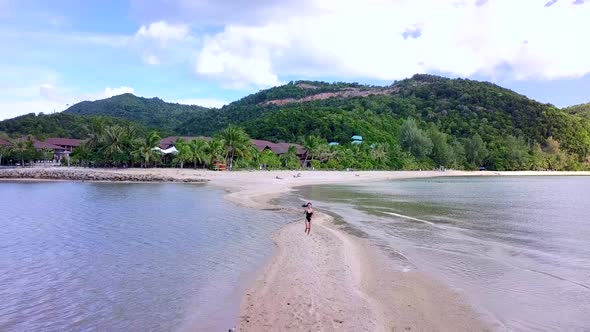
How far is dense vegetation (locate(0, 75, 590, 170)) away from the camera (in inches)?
3698

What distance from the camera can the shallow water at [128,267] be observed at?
27.2ft

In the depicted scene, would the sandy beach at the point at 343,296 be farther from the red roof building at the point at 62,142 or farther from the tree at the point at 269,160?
the red roof building at the point at 62,142

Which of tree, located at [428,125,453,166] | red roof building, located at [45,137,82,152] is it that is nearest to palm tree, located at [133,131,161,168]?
red roof building, located at [45,137,82,152]

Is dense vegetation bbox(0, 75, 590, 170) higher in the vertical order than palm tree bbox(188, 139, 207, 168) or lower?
higher

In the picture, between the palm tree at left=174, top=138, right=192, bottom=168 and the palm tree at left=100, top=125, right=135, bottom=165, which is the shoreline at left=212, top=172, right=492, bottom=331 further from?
the palm tree at left=100, top=125, right=135, bottom=165

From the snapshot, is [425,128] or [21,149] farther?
[425,128]

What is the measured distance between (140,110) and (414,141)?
4256 inches

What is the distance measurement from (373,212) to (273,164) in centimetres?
4542

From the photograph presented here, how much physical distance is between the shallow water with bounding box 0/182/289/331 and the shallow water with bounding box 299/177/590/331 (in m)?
5.18

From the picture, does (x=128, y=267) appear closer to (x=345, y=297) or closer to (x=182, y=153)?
(x=345, y=297)

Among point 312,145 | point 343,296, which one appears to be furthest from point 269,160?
point 343,296

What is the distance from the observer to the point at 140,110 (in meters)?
161

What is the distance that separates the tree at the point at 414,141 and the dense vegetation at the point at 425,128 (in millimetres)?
227

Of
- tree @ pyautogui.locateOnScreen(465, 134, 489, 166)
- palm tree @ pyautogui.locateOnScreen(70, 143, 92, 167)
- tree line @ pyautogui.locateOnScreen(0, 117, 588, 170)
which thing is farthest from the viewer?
tree @ pyautogui.locateOnScreen(465, 134, 489, 166)
